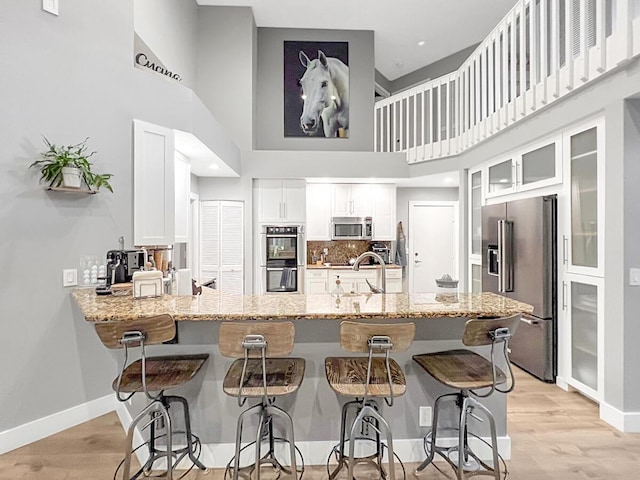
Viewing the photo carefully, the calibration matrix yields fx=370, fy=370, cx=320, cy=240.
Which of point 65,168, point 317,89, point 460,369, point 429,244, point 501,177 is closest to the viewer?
point 460,369

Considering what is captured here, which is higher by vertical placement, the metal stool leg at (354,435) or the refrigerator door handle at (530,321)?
the refrigerator door handle at (530,321)

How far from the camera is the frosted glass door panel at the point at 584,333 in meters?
3.08

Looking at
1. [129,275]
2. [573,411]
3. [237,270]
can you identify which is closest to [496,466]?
[573,411]

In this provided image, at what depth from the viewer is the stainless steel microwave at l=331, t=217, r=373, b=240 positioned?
6.17 m

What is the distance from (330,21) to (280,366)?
6.25 metres

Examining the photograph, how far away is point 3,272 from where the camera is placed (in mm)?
2535

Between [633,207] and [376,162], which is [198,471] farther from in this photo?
[376,162]

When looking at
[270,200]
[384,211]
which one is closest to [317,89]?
[270,200]

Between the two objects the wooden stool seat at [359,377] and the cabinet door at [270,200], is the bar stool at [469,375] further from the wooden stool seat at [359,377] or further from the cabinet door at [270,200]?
the cabinet door at [270,200]

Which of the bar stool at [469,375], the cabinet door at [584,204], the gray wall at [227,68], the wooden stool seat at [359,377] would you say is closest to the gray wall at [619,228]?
the cabinet door at [584,204]

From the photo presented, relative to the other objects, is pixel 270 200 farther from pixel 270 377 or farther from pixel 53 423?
pixel 270 377

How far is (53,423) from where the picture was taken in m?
2.71

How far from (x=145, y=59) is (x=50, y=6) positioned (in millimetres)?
1125

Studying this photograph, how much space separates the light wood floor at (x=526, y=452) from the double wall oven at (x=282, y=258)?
312 cm
